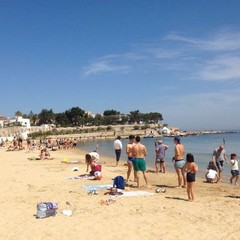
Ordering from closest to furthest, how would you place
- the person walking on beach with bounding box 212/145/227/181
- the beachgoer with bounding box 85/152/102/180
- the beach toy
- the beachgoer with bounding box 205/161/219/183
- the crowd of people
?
the beach toy < the crowd of people < the beachgoer with bounding box 85/152/102/180 < the beachgoer with bounding box 205/161/219/183 < the person walking on beach with bounding box 212/145/227/181

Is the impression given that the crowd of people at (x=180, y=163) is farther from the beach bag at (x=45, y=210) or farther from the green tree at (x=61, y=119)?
the green tree at (x=61, y=119)

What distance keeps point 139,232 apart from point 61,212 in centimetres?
219

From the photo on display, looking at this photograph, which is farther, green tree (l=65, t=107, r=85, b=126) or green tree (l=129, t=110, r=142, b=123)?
green tree (l=129, t=110, r=142, b=123)

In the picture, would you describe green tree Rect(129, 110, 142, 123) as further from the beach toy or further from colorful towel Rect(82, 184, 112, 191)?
the beach toy

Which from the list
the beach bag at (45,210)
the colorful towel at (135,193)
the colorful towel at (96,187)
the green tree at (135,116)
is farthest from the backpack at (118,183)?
the green tree at (135,116)

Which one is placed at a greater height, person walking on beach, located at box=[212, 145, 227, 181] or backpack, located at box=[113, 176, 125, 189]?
person walking on beach, located at box=[212, 145, 227, 181]

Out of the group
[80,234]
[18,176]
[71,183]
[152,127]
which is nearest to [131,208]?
[80,234]

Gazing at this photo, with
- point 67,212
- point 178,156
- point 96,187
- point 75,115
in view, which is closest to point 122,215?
point 67,212

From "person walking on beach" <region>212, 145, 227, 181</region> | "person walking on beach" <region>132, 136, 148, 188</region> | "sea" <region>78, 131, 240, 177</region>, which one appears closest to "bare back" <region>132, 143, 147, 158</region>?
"person walking on beach" <region>132, 136, 148, 188</region>

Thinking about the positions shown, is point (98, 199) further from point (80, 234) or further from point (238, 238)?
point (238, 238)

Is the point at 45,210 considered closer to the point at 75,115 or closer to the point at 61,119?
the point at 61,119

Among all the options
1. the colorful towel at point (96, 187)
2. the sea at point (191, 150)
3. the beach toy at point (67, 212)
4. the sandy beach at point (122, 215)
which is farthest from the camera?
the sea at point (191, 150)

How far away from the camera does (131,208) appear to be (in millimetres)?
8375

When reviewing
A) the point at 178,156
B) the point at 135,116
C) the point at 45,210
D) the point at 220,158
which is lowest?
the point at 45,210
